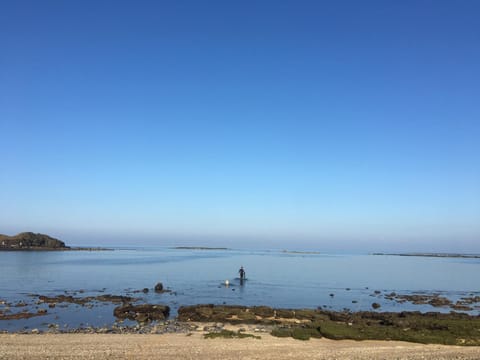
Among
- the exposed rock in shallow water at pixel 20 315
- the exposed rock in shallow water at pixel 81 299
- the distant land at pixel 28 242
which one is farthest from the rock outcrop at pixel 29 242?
the exposed rock in shallow water at pixel 20 315

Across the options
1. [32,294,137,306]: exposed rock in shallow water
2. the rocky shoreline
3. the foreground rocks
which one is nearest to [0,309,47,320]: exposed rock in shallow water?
the rocky shoreline

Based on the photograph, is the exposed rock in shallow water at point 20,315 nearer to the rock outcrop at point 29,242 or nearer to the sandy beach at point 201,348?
the sandy beach at point 201,348

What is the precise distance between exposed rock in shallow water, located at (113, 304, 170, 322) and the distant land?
143m

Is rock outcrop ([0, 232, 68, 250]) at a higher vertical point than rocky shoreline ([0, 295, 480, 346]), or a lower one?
higher

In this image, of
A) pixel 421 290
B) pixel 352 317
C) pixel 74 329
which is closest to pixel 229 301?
pixel 352 317

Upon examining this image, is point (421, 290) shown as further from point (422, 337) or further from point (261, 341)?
point (261, 341)

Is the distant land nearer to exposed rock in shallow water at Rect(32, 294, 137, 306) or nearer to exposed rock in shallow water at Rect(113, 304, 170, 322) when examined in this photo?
exposed rock in shallow water at Rect(32, 294, 137, 306)

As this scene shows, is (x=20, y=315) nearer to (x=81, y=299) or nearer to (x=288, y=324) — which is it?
(x=81, y=299)

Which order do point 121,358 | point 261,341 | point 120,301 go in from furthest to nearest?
point 120,301 < point 261,341 < point 121,358

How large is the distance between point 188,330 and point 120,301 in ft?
54.1

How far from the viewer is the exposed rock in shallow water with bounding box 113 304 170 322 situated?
3335 centimetres

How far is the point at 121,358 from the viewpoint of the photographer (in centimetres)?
1917

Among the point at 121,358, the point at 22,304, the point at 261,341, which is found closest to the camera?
the point at 121,358

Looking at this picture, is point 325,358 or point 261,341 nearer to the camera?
point 325,358
